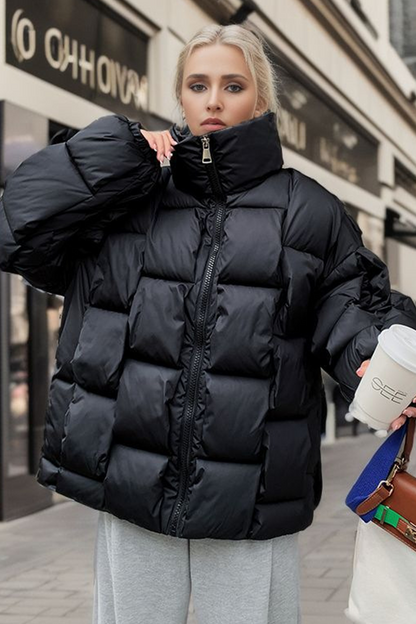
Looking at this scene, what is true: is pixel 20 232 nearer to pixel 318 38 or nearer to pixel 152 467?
pixel 152 467

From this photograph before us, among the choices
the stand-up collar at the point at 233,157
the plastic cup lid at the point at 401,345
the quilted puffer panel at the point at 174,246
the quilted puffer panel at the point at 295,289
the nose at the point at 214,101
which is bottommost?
the plastic cup lid at the point at 401,345

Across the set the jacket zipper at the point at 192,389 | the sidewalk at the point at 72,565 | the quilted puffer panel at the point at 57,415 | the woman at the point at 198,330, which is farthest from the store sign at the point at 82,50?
the jacket zipper at the point at 192,389

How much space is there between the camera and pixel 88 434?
2504mm

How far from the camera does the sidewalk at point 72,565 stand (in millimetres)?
4887

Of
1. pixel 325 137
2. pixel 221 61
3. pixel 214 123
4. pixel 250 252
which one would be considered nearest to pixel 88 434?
pixel 250 252

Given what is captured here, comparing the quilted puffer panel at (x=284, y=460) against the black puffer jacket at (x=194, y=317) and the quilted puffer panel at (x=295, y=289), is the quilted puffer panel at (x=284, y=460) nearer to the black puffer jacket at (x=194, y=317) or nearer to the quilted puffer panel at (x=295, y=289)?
the black puffer jacket at (x=194, y=317)

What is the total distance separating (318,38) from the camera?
1424 centimetres

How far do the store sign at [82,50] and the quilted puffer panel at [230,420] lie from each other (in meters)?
5.26

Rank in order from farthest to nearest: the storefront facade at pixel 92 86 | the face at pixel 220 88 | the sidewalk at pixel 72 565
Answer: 1. the storefront facade at pixel 92 86
2. the sidewalk at pixel 72 565
3. the face at pixel 220 88

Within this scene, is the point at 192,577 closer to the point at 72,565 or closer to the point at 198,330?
the point at 198,330

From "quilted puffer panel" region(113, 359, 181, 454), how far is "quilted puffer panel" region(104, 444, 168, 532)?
3cm

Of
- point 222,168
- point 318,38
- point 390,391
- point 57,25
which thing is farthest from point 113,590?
point 318,38

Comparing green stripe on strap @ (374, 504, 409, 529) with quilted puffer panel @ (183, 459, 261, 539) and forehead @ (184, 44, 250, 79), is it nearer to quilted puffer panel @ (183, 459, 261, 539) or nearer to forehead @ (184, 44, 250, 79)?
quilted puffer panel @ (183, 459, 261, 539)

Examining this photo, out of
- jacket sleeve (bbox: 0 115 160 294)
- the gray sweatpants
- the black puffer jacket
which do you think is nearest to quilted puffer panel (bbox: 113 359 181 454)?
the black puffer jacket
